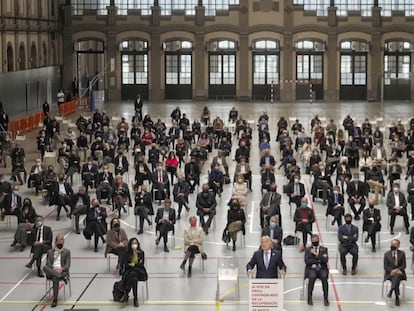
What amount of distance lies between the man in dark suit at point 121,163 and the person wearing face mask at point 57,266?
44.6 feet

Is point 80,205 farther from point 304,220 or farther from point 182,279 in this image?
point 304,220

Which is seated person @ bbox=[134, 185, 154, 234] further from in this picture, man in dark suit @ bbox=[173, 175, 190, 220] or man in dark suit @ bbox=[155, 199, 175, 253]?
man in dark suit @ bbox=[155, 199, 175, 253]

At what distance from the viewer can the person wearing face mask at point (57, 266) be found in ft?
75.3

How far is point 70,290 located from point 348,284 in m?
7.08

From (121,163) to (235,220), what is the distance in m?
12.3

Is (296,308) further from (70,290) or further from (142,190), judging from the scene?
(142,190)

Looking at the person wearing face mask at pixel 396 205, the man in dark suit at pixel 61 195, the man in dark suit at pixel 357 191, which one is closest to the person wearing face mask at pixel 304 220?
the person wearing face mask at pixel 396 205

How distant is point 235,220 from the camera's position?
27922 millimetres

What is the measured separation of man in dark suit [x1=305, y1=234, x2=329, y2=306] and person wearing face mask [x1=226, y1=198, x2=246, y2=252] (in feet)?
16.4

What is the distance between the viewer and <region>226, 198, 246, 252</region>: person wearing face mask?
2775 cm

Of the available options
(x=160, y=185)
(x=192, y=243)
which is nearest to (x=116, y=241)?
(x=192, y=243)

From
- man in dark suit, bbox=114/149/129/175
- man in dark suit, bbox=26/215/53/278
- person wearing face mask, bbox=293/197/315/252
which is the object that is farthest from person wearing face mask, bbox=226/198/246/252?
man in dark suit, bbox=114/149/129/175

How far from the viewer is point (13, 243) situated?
2820 centimetres

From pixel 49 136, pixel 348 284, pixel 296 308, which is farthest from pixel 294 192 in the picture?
pixel 49 136
